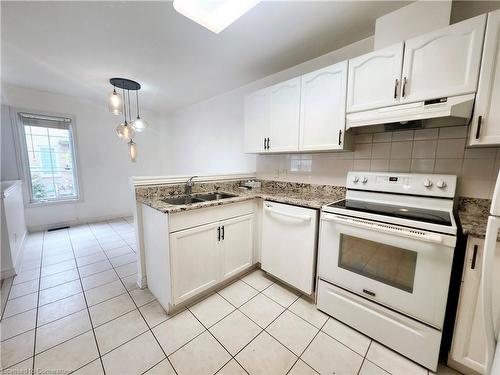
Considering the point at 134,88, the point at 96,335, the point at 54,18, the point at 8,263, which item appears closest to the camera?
the point at 96,335

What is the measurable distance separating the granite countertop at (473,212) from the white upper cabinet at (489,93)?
1.56ft

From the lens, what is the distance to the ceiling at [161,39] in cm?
148

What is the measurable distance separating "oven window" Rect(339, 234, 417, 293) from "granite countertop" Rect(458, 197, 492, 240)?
35 centimetres

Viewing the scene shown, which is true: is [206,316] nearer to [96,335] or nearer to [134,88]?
[96,335]

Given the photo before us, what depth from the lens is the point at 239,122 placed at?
305cm

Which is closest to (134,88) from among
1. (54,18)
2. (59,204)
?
(54,18)

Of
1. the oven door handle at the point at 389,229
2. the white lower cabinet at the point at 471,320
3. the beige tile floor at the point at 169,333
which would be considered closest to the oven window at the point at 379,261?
the oven door handle at the point at 389,229

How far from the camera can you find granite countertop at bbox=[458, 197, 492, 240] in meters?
1.17

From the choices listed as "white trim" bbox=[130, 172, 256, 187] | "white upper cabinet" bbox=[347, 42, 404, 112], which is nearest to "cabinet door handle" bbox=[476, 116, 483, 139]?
"white upper cabinet" bbox=[347, 42, 404, 112]

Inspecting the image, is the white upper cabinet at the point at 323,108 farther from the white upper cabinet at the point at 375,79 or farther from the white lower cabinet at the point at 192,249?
the white lower cabinet at the point at 192,249

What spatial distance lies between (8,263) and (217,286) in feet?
7.36

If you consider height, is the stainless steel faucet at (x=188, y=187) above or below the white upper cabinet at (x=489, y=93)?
below

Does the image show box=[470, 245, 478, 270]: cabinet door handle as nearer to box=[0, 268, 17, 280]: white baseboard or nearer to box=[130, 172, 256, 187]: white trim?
box=[130, 172, 256, 187]: white trim

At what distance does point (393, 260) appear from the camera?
131 centimetres
